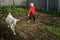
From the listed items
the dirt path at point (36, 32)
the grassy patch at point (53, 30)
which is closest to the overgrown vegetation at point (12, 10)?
the dirt path at point (36, 32)

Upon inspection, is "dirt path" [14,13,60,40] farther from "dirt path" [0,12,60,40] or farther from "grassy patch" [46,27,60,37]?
"grassy patch" [46,27,60,37]

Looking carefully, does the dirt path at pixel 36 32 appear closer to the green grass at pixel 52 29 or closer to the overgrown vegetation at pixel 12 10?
the green grass at pixel 52 29

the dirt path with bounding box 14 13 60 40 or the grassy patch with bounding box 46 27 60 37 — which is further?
the grassy patch with bounding box 46 27 60 37

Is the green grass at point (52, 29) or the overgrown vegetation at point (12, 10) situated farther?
the overgrown vegetation at point (12, 10)

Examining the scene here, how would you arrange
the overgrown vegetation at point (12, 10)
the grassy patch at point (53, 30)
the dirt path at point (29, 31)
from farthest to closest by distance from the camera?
→ the overgrown vegetation at point (12, 10) < the grassy patch at point (53, 30) < the dirt path at point (29, 31)

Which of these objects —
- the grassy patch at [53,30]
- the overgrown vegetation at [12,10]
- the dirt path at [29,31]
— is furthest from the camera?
the overgrown vegetation at [12,10]

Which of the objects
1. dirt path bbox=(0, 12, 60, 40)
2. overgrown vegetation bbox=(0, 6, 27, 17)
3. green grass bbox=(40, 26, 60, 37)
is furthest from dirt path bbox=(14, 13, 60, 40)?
overgrown vegetation bbox=(0, 6, 27, 17)

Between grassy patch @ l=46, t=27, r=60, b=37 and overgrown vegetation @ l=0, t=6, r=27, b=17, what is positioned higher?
overgrown vegetation @ l=0, t=6, r=27, b=17

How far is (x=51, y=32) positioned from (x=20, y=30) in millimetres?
1235

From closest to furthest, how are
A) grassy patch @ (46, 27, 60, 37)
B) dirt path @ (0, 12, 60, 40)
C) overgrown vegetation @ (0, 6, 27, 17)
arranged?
dirt path @ (0, 12, 60, 40) < grassy patch @ (46, 27, 60, 37) < overgrown vegetation @ (0, 6, 27, 17)

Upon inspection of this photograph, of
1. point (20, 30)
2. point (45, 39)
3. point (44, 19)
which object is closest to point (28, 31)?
point (20, 30)

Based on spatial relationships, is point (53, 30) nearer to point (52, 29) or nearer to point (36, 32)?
point (52, 29)

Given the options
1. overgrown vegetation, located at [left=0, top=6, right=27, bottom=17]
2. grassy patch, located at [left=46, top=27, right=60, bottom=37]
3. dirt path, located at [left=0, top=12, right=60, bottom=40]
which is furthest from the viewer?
overgrown vegetation, located at [left=0, top=6, right=27, bottom=17]

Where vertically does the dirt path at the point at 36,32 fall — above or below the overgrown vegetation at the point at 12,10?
below
